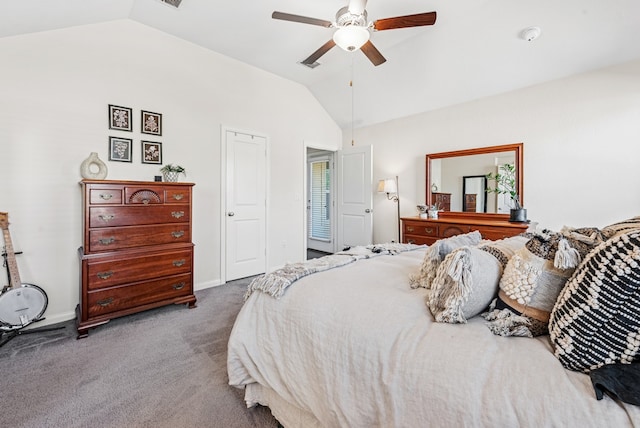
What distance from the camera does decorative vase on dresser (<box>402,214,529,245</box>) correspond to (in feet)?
10.4

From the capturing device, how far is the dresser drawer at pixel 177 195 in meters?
2.85

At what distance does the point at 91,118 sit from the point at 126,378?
2472mm

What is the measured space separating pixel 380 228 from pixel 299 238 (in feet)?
4.62

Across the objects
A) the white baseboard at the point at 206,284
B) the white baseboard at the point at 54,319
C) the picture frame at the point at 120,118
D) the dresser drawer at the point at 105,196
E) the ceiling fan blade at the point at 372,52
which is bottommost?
the white baseboard at the point at 54,319

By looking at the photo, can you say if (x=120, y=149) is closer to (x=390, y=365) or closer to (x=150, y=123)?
(x=150, y=123)

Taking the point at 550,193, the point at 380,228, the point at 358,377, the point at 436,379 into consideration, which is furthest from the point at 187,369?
the point at 550,193

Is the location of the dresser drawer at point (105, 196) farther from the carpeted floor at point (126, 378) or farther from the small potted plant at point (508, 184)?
the small potted plant at point (508, 184)

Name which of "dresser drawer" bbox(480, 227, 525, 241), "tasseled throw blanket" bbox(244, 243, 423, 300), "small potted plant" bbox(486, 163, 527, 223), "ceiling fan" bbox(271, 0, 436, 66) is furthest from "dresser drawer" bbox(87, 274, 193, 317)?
"small potted plant" bbox(486, 163, 527, 223)

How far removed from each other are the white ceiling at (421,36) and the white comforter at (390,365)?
2.79 meters

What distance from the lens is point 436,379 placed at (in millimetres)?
857

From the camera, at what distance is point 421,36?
130 inches

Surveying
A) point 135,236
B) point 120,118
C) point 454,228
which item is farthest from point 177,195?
point 454,228

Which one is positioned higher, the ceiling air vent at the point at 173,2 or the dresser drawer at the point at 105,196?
the ceiling air vent at the point at 173,2

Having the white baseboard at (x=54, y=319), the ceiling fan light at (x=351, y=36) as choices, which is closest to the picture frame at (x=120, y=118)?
the white baseboard at (x=54, y=319)
